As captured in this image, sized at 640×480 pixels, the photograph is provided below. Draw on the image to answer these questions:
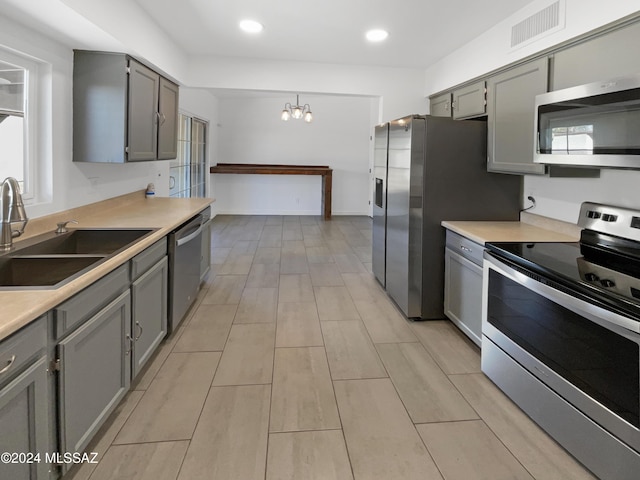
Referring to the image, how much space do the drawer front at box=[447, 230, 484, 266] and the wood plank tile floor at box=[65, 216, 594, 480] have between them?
0.65 m

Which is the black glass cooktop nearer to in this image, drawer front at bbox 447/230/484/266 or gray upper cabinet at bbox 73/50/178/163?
drawer front at bbox 447/230/484/266

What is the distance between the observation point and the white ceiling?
3097mm

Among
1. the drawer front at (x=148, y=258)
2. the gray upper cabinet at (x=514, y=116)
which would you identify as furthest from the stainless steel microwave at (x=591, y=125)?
the drawer front at (x=148, y=258)

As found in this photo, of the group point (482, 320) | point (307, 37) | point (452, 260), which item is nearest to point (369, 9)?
point (307, 37)

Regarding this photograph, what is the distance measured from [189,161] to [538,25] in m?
5.59

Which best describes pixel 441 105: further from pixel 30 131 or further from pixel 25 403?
pixel 25 403

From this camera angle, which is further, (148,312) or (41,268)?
(148,312)

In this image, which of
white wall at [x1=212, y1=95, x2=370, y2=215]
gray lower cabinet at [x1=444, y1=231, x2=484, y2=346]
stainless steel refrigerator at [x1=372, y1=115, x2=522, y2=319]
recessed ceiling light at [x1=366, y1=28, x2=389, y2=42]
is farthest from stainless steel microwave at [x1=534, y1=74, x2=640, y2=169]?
white wall at [x1=212, y1=95, x2=370, y2=215]

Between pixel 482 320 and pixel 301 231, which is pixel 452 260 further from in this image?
pixel 301 231

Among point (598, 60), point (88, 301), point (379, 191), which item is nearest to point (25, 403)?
point (88, 301)

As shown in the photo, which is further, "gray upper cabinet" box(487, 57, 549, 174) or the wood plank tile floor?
"gray upper cabinet" box(487, 57, 549, 174)

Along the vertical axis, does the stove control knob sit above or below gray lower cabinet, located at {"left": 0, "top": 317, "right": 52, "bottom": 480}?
above

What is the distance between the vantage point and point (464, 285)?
3010 millimetres

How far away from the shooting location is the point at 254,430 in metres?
2.04
